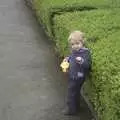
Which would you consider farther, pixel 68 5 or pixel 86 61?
pixel 68 5

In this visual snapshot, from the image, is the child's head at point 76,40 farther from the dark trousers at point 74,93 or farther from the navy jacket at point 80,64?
the dark trousers at point 74,93

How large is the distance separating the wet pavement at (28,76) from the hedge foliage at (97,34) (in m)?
0.43

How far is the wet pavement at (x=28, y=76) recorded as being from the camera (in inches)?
285

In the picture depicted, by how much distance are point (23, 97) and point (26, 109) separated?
44 centimetres

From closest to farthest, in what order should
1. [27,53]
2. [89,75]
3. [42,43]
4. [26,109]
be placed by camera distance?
[89,75] → [26,109] → [27,53] → [42,43]

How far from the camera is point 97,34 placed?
7.55 m

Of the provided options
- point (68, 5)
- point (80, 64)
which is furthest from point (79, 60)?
point (68, 5)

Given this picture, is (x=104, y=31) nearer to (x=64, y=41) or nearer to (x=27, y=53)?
(x=64, y=41)

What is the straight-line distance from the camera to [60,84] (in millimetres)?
8227

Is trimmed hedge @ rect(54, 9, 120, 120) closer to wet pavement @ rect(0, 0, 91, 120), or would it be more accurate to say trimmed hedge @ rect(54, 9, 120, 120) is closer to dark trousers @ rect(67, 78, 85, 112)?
dark trousers @ rect(67, 78, 85, 112)

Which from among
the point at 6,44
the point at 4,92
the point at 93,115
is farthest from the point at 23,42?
the point at 93,115

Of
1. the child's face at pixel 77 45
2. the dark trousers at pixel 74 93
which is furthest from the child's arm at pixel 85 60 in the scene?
the dark trousers at pixel 74 93

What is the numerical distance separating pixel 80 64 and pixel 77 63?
0.22 ft

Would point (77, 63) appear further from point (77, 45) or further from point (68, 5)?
point (68, 5)
